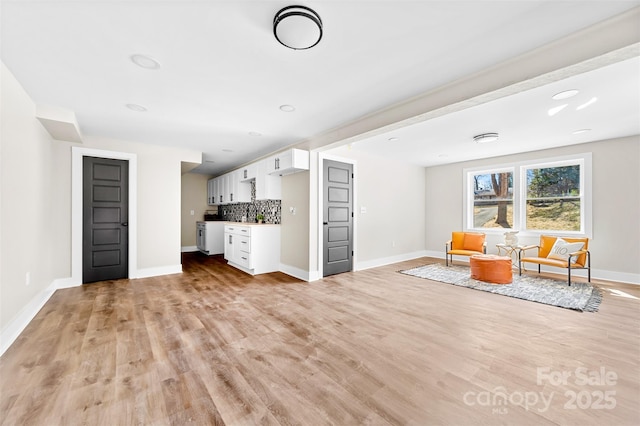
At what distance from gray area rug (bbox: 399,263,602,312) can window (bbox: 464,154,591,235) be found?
139 cm

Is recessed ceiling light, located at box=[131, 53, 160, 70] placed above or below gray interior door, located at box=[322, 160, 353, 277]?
above

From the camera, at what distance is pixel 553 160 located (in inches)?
204

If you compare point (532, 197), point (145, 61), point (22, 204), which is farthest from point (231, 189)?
point (532, 197)

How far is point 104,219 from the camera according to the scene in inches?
174

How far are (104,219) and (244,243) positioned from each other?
2.37 m

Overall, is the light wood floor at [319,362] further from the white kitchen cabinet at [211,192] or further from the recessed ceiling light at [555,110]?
the white kitchen cabinet at [211,192]

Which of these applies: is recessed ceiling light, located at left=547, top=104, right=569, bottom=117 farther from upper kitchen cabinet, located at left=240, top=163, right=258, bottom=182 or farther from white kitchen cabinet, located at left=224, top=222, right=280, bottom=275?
upper kitchen cabinet, located at left=240, top=163, right=258, bottom=182

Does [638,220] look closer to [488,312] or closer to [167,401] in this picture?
[488,312]

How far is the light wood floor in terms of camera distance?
1523mm

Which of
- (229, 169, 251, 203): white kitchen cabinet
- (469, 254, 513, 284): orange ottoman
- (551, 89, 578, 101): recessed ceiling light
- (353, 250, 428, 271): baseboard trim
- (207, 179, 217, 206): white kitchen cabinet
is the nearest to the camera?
(551, 89, 578, 101): recessed ceiling light

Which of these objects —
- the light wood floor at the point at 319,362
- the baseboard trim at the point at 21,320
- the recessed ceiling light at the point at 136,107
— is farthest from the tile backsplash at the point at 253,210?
the baseboard trim at the point at 21,320

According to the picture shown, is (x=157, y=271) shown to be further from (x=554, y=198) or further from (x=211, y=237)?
(x=554, y=198)

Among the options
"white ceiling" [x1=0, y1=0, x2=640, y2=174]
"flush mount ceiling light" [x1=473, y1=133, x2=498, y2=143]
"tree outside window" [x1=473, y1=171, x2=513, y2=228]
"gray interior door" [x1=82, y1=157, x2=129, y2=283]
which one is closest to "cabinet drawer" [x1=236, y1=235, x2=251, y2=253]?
"gray interior door" [x1=82, y1=157, x2=129, y2=283]

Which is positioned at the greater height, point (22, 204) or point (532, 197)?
point (532, 197)
